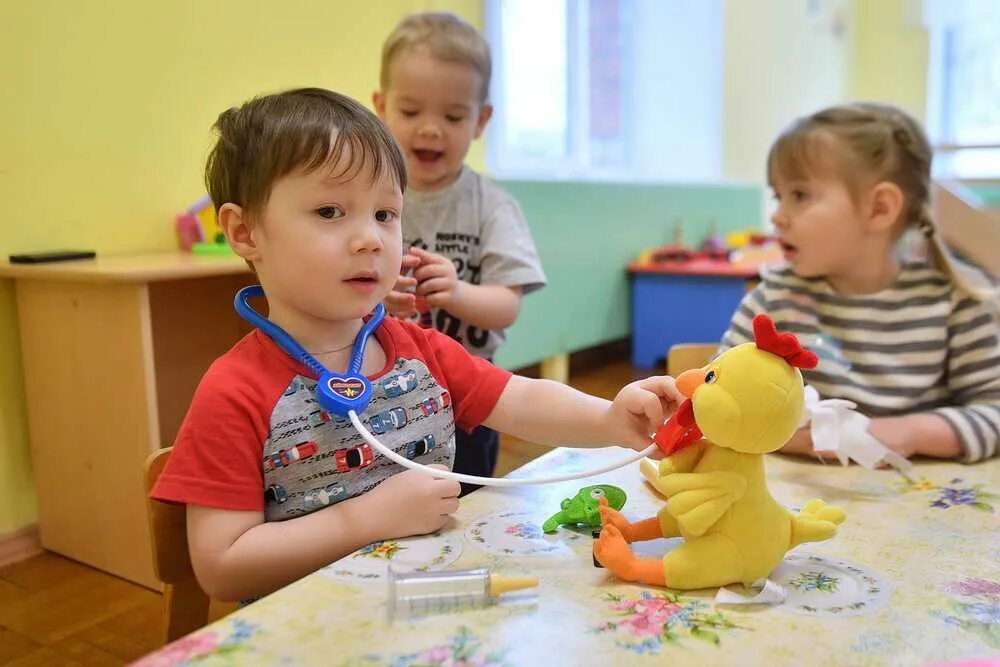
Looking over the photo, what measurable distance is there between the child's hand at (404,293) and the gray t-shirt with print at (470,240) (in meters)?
0.16

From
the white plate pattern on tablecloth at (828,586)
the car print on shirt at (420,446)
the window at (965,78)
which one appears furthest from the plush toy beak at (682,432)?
the window at (965,78)

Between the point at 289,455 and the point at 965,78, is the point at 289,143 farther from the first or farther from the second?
the point at 965,78

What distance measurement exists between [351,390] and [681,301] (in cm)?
293

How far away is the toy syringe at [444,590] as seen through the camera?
556mm

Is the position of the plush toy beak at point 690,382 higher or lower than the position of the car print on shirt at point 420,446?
higher

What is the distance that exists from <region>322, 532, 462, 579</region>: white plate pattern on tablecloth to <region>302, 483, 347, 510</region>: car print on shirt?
0.18 ft

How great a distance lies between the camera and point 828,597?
1.94ft

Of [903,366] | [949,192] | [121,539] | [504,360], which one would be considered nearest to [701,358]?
[903,366]

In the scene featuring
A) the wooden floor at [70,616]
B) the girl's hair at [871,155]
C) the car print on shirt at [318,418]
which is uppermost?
the girl's hair at [871,155]

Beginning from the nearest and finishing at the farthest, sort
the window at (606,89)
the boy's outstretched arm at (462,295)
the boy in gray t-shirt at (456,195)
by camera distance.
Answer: the boy's outstretched arm at (462,295), the boy in gray t-shirt at (456,195), the window at (606,89)

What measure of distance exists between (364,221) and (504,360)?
2.08 metres

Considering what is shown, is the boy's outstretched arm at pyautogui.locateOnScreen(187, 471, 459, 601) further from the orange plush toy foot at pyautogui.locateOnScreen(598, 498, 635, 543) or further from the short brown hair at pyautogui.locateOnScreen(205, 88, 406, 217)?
the short brown hair at pyautogui.locateOnScreen(205, 88, 406, 217)

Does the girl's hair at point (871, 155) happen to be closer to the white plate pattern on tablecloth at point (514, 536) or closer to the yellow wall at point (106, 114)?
the white plate pattern on tablecloth at point (514, 536)

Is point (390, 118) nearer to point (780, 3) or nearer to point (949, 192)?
point (949, 192)
